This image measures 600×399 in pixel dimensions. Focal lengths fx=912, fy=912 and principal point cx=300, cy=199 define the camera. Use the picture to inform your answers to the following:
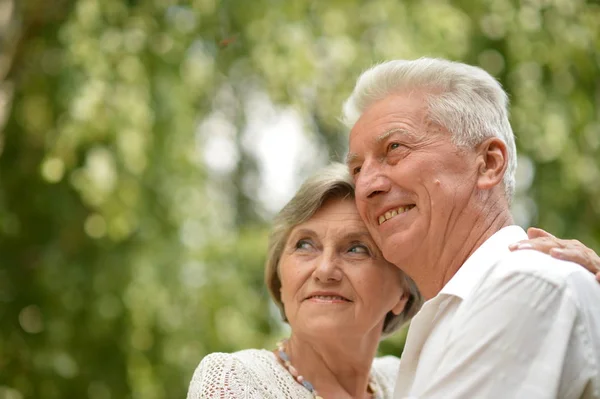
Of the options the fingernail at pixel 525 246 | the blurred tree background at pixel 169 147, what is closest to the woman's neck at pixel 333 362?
the fingernail at pixel 525 246

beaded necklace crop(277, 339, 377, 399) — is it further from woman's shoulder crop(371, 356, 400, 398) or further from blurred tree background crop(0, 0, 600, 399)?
blurred tree background crop(0, 0, 600, 399)

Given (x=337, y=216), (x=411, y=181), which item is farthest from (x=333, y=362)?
(x=411, y=181)

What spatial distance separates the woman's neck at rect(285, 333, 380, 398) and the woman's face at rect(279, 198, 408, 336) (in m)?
0.05

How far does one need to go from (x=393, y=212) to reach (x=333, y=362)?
572 mm

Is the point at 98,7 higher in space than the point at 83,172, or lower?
higher

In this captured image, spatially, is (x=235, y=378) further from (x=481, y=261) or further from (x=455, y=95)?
(x=455, y=95)

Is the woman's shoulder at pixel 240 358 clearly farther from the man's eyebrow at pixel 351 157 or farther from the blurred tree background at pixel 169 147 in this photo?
the blurred tree background at pixel 169 147

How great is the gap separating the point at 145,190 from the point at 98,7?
101 cm

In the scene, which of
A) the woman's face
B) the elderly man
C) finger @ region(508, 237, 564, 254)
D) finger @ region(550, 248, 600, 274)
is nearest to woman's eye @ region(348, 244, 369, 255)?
the woman's face

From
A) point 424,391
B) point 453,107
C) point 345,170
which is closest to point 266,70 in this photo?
point 345,170

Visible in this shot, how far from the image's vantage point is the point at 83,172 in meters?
4.71

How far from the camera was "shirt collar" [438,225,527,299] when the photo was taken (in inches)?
86.5

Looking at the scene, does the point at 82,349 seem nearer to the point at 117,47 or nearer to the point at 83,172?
the point at 83,172

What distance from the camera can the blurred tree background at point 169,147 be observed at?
5.00 metres
